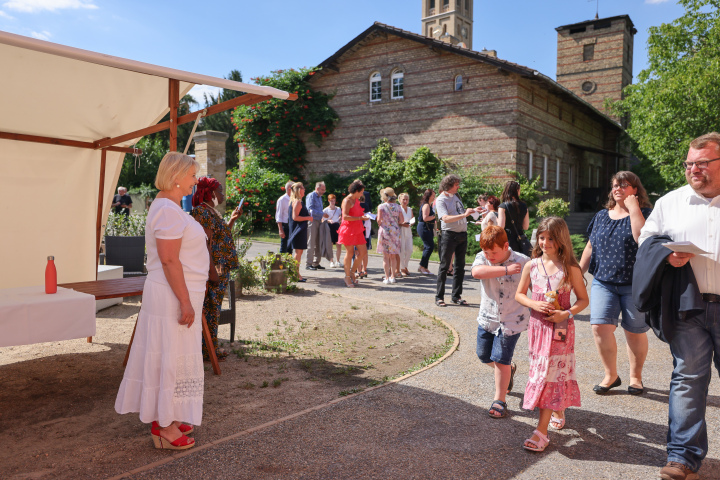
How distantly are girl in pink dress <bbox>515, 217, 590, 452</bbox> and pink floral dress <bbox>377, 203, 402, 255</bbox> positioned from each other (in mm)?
6687

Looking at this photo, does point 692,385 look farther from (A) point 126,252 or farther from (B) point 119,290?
(A) point 126,252

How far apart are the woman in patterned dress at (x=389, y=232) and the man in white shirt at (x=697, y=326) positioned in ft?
24.0

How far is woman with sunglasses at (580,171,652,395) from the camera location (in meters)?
4.38

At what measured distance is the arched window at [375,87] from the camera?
21.9m

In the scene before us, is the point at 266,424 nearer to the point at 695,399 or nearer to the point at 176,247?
the point at 176,247

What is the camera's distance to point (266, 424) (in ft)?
12.3

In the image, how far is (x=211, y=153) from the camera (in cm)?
1555

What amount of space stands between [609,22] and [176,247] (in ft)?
137

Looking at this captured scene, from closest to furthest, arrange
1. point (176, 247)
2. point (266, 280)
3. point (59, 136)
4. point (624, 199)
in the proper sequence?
point (176, 247)
point (624, 199)
point (59, 136)
point (266, 280)

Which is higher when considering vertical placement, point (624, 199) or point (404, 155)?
point (404, 155)

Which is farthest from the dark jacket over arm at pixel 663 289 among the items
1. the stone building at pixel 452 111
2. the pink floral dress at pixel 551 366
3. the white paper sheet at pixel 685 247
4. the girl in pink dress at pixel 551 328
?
the stone building at pixel 452 111

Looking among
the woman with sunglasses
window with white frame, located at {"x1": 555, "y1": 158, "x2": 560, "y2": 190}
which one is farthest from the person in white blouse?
window with white frame, located at {"x1": 555, "y1": 158, "x2": 560, "y2": 190}

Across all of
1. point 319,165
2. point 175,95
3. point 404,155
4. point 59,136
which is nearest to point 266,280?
point 59,136

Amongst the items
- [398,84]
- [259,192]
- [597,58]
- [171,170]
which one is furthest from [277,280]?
[597,58]
